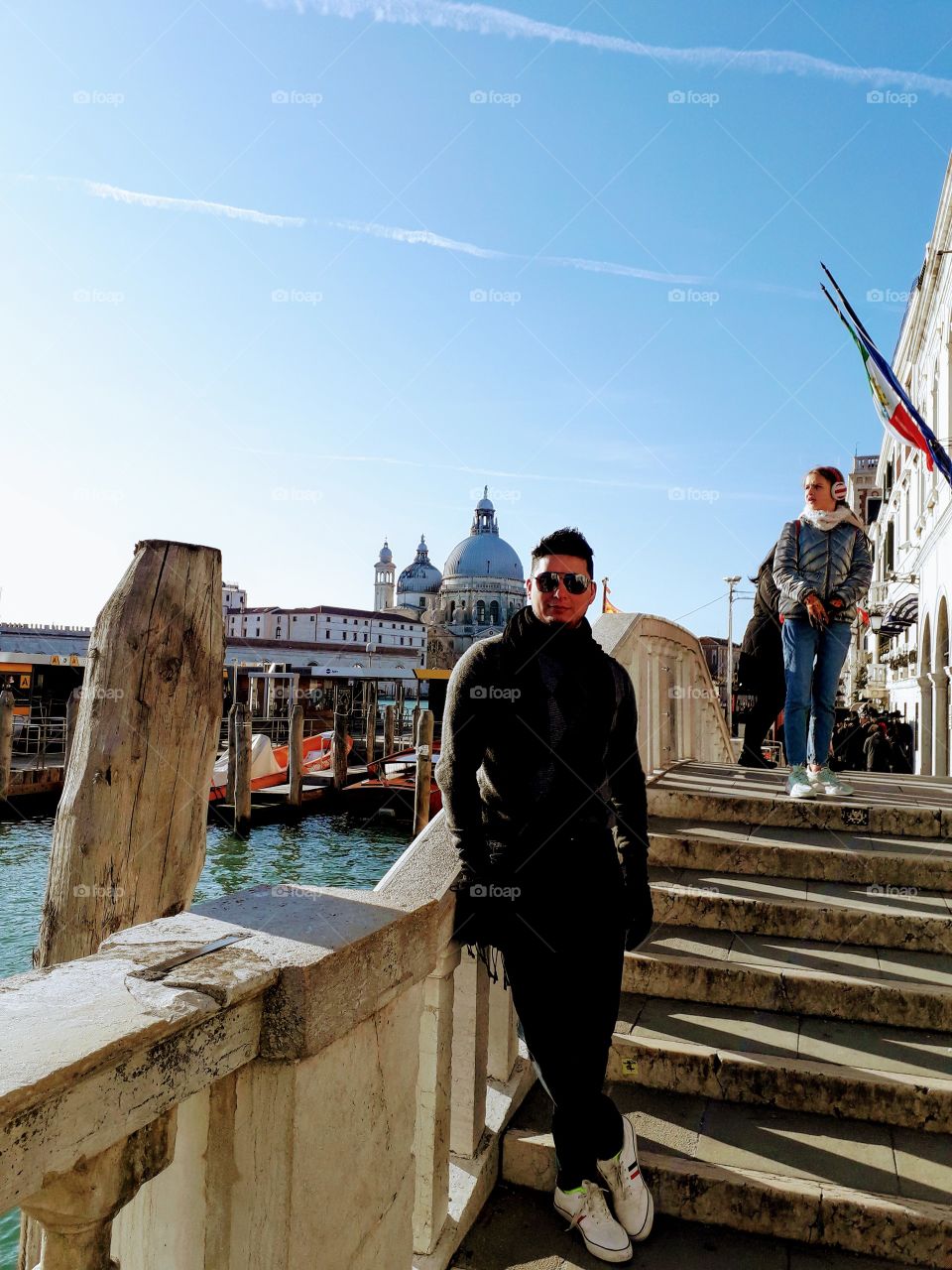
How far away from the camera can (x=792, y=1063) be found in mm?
2688

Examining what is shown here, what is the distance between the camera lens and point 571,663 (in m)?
2.33

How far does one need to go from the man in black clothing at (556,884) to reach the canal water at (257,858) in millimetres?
10710

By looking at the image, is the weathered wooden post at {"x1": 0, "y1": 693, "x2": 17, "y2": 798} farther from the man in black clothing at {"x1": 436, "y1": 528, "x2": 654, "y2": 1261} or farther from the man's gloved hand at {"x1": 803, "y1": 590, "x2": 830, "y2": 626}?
the man in black clothing at {"x1": 436, "y1": 528, "x2": 654, "y2": 1261}

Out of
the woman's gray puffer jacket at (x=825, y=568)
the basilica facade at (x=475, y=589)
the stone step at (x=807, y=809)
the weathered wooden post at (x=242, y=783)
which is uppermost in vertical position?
the basilica facade at (x=475, y=589)

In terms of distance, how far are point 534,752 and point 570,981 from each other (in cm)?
56

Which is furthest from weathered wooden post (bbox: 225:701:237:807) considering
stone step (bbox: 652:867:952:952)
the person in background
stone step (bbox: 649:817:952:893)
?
stone step (bbox: 652:867:952:952)

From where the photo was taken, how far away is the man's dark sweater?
2193mm

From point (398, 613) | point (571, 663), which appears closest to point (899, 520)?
point (571, 663)

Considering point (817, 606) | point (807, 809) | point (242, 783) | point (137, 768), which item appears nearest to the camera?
point (137, 768)

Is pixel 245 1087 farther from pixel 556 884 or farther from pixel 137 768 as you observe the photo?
pixel 137 768

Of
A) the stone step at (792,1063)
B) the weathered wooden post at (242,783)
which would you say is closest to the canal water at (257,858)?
the weathered wooden post at (242,783)

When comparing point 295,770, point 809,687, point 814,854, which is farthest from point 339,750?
point 814,854

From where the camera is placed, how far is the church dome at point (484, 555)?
95250mm
